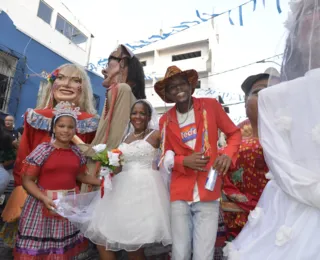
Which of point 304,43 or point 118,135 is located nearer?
point 304,43

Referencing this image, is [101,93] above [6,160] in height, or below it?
above

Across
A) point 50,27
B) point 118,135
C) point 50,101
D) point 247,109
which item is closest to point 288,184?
point 247,109

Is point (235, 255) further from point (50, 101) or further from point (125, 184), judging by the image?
point (50, 101)

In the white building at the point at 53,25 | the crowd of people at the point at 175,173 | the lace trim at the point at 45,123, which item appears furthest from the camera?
the white building at the point at 53,25

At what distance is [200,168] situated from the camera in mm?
1983

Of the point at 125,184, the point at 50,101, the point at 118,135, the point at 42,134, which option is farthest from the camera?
the point at 50,101

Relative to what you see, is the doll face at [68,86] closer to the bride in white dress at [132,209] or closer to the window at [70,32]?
the bride in white dress at [132,209]

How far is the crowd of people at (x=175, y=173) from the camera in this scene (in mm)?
1351

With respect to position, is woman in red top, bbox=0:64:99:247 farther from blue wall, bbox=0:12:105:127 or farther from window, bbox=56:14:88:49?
window, bbox=56:14:88:49

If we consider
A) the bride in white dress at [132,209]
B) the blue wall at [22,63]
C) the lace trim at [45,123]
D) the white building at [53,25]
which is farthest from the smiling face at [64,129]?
the white building at [53,25]

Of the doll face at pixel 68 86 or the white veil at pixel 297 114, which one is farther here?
the doll face at pixel 68 86

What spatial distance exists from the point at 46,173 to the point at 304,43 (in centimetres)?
226

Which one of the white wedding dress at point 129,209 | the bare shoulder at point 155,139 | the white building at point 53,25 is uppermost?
the white building at point 53,25

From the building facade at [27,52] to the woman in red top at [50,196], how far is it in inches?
259
